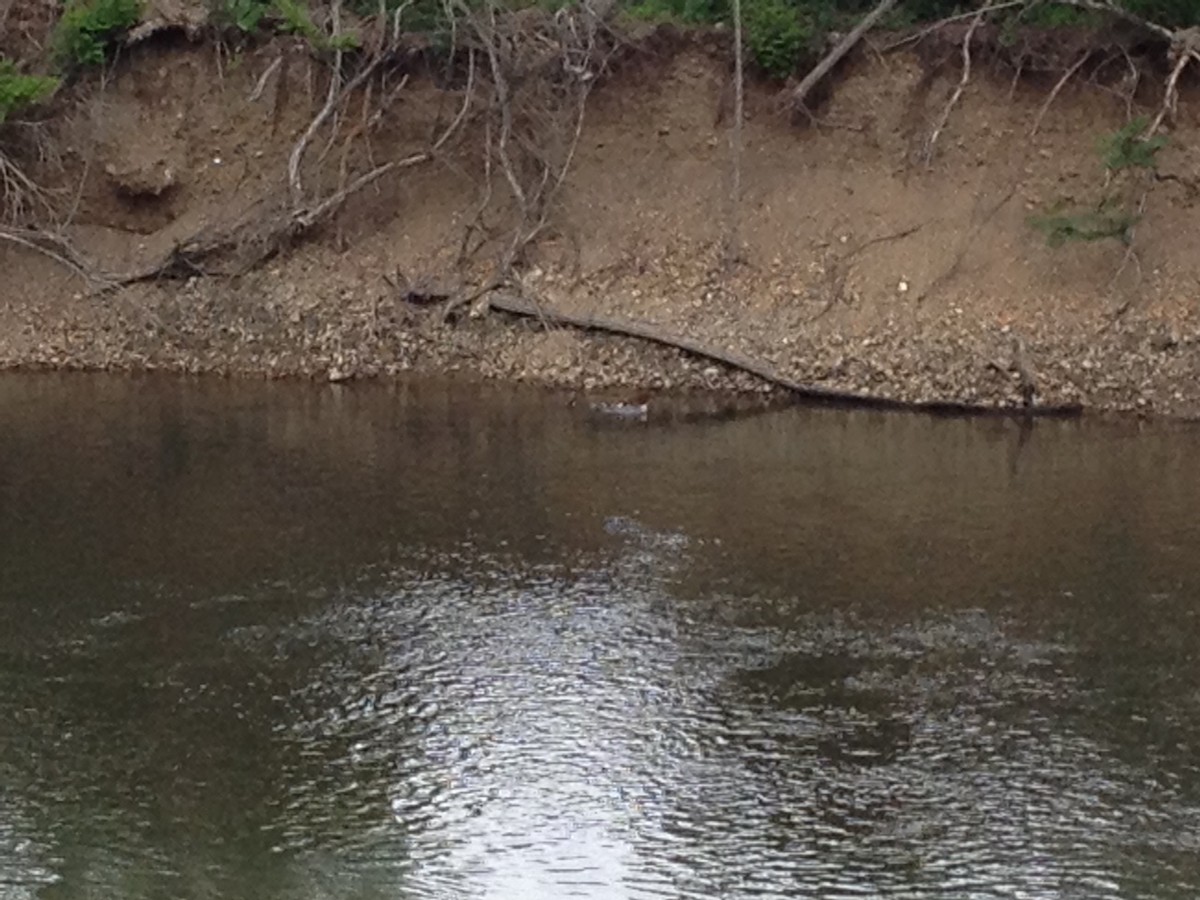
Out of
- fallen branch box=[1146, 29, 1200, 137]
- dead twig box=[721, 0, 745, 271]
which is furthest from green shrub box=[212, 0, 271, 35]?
fallen branch box=[1146, 29, 1200, 137]

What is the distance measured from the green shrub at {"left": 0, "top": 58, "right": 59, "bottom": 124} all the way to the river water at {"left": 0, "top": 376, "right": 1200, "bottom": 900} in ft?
14.4

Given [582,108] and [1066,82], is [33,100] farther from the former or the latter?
[1066,82]

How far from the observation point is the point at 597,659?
12.7 meters

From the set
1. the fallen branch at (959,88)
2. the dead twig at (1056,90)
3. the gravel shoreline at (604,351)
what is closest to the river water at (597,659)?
the gravel shoreline at (604,351)

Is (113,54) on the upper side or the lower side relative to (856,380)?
upper

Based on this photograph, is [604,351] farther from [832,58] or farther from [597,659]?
[597,659]

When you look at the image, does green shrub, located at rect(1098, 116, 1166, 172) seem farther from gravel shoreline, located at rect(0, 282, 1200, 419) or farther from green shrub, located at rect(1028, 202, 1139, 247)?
gravel shoreline, located at rect(0, 282, 1200, 419)

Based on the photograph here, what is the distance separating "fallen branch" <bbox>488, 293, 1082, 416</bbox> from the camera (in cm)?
1980

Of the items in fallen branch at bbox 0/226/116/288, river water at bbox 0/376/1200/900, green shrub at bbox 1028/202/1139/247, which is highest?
green shrub at bbox 1028/202/1139/247

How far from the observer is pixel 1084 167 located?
22250 millimetres

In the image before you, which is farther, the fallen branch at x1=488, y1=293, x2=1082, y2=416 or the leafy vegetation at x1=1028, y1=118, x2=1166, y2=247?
the leafy vegetation at x1=1028, y1=118, x2=1166, y2=247

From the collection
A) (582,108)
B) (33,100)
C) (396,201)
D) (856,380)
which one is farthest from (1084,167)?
(33,100)

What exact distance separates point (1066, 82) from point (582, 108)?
5.97 metres

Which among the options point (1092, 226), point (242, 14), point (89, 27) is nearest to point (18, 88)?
point (89, 27)
